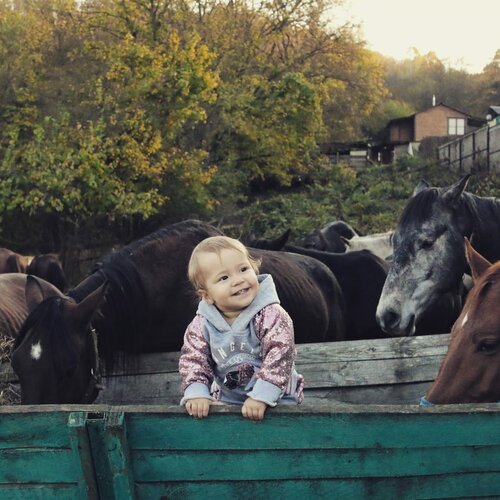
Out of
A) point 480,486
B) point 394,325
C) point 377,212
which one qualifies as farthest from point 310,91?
point 480,486

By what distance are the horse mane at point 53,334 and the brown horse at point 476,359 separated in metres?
1.96

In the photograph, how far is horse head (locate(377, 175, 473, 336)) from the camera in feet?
17.1

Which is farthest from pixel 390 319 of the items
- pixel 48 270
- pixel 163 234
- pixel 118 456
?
pixel 48 270

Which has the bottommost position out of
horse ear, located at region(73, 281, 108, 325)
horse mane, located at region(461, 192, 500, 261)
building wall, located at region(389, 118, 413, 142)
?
horse ear, located at region(73, 281, 108, 325)

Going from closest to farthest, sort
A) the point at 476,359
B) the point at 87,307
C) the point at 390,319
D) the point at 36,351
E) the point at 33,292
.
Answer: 1. the point at 476,359
2. the point at 36,351
3. the point at 87,307
4. the point at 33,292
5. the point at 390,319

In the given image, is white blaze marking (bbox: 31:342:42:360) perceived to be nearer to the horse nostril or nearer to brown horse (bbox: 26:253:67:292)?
the horse nostril

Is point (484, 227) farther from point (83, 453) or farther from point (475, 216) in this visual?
point (83, 453)

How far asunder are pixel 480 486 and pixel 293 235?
2533 centimetres

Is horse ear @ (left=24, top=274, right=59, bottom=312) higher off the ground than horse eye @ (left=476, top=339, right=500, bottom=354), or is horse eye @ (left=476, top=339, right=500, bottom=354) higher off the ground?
horse eye @ (left=476, top=339, right=500, bottom=354)

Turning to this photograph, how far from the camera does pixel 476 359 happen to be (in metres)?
2.74

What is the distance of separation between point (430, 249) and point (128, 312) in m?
2.38

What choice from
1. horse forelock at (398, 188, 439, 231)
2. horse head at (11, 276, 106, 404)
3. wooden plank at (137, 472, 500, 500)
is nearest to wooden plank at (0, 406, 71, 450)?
wooden plank at (137, 472, 500, 500)

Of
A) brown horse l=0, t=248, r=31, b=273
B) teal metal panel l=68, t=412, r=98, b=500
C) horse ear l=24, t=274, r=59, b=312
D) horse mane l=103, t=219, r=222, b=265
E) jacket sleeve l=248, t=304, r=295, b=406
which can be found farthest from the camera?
brown horse l=0, t=248, r=31, b=273

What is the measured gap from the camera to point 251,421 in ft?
7.18
